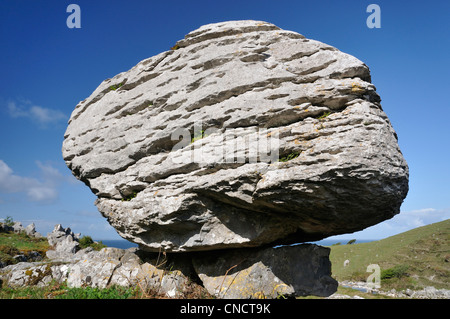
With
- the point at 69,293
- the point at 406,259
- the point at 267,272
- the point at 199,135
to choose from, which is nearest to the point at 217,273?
the point at 267,272

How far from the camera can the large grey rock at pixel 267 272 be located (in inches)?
404

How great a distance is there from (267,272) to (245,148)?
5.39 metres

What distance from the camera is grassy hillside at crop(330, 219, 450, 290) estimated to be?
27578 millimetres

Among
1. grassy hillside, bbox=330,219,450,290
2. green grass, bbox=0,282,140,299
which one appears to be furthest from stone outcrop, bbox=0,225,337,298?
grassy hillside, bbox=330,219,450,290

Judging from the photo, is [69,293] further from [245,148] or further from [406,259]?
[406,259]

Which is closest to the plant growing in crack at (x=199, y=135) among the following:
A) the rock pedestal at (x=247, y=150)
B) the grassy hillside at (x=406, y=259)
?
the rock pedestal at (x=247, y=150)

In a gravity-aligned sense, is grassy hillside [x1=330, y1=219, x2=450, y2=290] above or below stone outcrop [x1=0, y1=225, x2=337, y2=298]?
below

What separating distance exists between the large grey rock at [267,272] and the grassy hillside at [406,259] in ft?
71.1

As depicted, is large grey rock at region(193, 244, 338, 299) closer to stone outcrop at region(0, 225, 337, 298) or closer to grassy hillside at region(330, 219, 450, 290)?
stone outcrop at region(0, 225, 337, 298)

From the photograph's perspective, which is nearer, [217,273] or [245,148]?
[245,148]

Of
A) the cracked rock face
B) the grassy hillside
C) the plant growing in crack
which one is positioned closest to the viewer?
the cracked rock face

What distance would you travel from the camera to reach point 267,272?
10.5 m

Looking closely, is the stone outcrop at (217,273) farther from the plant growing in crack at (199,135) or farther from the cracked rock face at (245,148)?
the plant growing in crack at (199,135)

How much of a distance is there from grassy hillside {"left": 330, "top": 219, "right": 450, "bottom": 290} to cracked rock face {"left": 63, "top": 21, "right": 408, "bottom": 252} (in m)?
24.5
